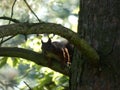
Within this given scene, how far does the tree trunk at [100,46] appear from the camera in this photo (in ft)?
8.43

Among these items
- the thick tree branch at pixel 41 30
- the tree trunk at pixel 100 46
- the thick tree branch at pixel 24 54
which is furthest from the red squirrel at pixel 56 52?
the thick tree branch at pixel 41 30

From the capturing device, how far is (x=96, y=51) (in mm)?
2584

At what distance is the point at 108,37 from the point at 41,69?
1.60 meters

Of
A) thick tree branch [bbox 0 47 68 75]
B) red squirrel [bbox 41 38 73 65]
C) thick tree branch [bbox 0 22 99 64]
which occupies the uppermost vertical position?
thick tree branch [bbox 0 22 99 64]

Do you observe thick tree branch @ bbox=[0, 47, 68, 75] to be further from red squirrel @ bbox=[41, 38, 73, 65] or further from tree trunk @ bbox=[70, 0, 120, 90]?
red squirrel @ bbox=[41, 38, 73, 65]

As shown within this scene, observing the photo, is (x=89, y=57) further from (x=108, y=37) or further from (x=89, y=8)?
(x=89, y=8)

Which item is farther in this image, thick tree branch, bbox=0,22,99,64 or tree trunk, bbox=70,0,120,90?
tree trunk, bbox=70,0,120,90

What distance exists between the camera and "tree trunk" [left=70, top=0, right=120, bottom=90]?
2.57m

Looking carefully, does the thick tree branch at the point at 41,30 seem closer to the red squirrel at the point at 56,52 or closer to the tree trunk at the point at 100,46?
the tree trunk at the point at 100,46

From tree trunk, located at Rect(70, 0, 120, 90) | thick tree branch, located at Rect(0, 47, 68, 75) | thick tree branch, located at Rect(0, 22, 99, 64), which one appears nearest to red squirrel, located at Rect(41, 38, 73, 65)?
thick tree branch, located at Rect(0, 47, 68, 75)

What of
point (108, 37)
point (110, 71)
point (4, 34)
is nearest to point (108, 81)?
point (110, 71)

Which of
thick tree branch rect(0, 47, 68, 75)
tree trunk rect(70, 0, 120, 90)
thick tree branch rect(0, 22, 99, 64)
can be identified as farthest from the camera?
thick tree branch rect(0, 47, 68, 75)

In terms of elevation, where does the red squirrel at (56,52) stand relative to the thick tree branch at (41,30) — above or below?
below

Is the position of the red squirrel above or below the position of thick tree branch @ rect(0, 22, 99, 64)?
below
